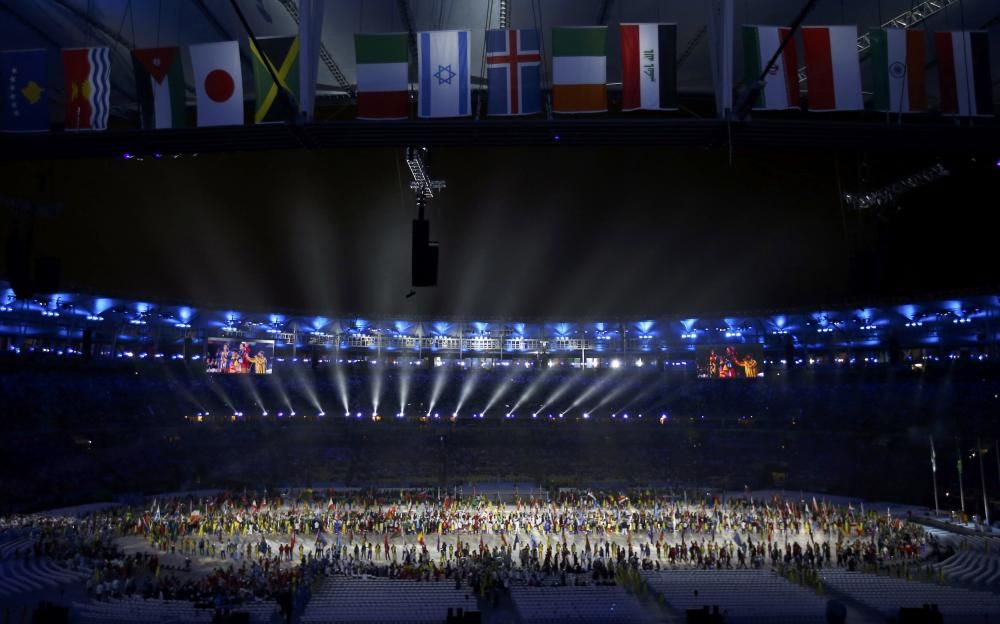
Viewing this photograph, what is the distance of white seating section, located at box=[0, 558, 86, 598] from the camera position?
19609 mm

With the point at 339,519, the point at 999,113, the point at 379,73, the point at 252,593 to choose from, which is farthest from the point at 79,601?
the point at 999,113

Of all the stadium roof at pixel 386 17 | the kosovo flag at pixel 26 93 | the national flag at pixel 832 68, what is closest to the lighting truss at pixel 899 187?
the stadium roof at pixel 386 17

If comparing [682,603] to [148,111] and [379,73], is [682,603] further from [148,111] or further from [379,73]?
[148,111]

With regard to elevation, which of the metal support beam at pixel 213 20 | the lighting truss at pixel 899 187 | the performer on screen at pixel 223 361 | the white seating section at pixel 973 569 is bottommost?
the white seating section at pixel 973 569

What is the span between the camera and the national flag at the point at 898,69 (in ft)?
38.5

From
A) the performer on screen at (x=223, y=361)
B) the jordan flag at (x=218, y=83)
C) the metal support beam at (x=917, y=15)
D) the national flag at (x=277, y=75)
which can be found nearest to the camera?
the national flag at (x=277, y=75)

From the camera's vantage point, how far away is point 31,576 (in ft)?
68.3

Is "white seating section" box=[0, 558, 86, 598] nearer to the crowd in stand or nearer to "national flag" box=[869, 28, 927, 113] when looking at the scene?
the crowd in stand

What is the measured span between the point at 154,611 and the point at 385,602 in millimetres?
6080

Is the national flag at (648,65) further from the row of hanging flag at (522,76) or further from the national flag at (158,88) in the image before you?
the national flag at (158,88)

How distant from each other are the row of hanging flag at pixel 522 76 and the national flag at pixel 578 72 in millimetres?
18

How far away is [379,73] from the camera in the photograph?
11.4 meters

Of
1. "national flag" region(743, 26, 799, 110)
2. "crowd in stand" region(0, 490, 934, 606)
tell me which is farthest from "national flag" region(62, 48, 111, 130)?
"crowd in stand" region(0, 490, 934, 606)

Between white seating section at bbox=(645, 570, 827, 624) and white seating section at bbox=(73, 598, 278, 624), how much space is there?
440 inches
